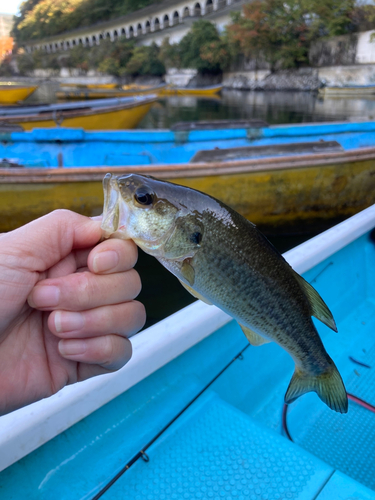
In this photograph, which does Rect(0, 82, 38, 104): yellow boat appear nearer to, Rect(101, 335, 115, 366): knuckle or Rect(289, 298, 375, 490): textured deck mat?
Rect(289, 298, 375, 490): textured deck mat

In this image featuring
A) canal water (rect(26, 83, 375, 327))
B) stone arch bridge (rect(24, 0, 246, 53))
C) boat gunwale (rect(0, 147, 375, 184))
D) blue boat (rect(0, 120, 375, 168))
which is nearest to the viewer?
boat gunwale (rect(0, 147, 375, 184))

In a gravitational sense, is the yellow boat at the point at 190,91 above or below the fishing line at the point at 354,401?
above

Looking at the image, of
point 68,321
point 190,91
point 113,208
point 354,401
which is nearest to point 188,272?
→ point 113,208

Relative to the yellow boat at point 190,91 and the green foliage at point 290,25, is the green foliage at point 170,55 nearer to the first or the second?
the green foliage at point 290,25

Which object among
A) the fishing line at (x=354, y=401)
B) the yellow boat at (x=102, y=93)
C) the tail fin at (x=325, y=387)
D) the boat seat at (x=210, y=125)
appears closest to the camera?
the tail fin at (x=325, y=387)

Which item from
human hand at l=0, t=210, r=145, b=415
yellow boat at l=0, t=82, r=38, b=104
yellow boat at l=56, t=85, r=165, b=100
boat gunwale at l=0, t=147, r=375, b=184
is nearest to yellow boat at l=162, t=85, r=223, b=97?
yellow boat at l=56, t=85, r=165, b=100

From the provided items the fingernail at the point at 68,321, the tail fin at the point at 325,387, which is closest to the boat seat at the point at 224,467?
the tail fin at the point at 325,387

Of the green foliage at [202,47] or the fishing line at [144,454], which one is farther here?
the green foliage at [202,47]

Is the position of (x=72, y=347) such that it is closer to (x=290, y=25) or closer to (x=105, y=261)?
(x=105, y=261)
